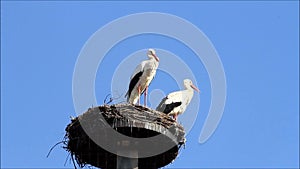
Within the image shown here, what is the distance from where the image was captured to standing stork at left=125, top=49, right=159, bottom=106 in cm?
1702

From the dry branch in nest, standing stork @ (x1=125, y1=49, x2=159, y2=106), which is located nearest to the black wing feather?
standing stork @ (x1=125, y1=49, x2=159, y2=106)

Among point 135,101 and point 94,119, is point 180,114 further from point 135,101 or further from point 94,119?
point 94,119

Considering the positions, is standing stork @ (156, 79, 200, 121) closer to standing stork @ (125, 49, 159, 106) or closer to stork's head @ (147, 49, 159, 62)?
standing stork @ (125, 49, 159, 106)

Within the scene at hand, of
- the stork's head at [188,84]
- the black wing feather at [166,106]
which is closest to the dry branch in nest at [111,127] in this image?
the black wing feather at [166,106]

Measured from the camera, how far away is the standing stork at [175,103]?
55.8 feet

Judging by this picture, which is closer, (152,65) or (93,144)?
(93,144)

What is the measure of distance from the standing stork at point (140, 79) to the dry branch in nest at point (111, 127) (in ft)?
7.81

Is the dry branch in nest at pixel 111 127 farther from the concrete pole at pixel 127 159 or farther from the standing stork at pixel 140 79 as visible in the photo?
the standing stork at pixel 140 79

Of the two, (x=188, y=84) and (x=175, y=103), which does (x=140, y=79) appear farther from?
(x=188, y=84)

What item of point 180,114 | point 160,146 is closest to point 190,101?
point 180,114

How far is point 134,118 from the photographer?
1418 centimetres

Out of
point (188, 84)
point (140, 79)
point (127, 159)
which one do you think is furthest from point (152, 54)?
point (127, 159)

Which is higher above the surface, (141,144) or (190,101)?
(190,101)

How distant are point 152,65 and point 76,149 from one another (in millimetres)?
3294
